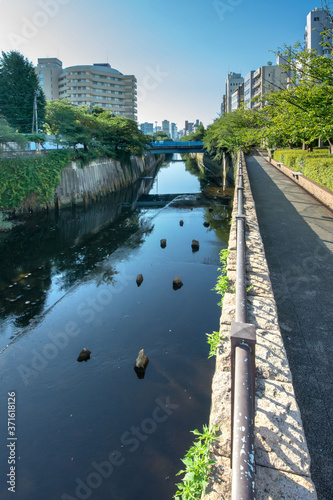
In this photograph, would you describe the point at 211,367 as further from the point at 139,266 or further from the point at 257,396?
the point at 139,266

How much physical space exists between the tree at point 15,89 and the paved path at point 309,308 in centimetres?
4546

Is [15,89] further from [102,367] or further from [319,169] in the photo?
[102,367]

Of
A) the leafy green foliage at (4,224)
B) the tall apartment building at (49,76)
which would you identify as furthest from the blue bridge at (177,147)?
the tall apartment building at (49,76)

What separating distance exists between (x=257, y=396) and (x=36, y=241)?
66.6 ft

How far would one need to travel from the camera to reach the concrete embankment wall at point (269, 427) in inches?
94.6

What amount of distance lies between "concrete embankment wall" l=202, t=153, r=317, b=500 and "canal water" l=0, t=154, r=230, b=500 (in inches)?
137

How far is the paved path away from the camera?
10.5 ft

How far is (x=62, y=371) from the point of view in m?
8.94

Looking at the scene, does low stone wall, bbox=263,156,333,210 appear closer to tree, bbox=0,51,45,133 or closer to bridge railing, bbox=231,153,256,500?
bridge railing, bbox=231,153,256,500

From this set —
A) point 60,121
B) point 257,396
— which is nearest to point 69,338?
point 257,396

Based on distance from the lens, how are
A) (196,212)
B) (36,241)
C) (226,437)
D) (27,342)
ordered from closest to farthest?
(226,437)
(27,342)
(36,241)
(196,212)

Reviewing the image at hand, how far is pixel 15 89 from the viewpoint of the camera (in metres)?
46.3

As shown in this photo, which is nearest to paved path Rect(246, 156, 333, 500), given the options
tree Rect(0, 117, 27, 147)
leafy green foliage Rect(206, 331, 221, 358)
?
leafy green foliage Rect(206, 331, 221, 358)

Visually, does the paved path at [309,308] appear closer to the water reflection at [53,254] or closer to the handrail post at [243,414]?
the handrail post at [243,414]
